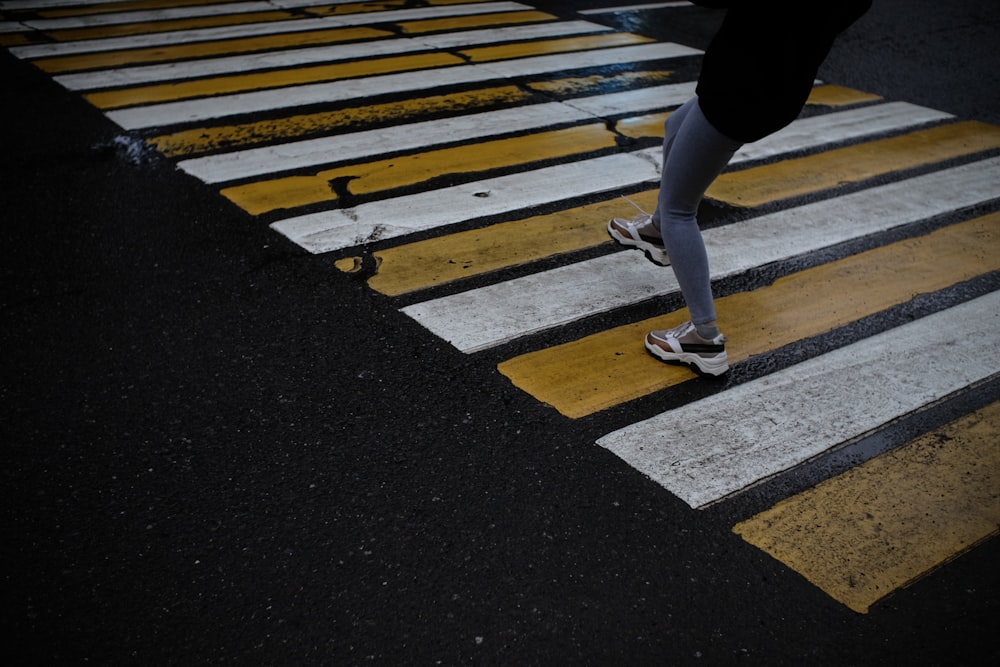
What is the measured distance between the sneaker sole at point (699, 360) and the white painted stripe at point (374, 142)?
2.85m

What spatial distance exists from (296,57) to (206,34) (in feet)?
4.53

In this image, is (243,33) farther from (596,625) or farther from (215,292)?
(596,625)

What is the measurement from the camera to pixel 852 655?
7.63 ft

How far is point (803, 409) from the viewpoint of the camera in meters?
3.32

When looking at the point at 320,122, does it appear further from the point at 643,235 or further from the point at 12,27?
the point at 12,27

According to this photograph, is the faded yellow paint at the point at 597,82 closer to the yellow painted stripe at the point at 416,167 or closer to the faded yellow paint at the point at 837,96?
the yellow painted stripe at the point at 416,167

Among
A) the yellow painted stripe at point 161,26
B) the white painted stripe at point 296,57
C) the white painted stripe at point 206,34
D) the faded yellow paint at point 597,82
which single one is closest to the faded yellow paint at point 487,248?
the faded yellow paint at point 597,82

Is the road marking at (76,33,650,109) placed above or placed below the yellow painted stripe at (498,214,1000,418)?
above

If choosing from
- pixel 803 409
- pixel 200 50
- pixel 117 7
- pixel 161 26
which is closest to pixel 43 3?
pixel 117 7

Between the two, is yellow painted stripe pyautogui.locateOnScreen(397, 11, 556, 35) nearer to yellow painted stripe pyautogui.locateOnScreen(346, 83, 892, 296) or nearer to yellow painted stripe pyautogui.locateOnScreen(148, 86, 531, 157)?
yellow painted stripe pyautogui.locateOnScreen(148, 86, 531, 157)

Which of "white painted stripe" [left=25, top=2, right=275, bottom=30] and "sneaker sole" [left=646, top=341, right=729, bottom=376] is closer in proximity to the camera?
"sneaker sole" [left=646, top=341, right=729, bottom=376]

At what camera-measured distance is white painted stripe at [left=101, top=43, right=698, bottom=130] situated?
6309 millimetres

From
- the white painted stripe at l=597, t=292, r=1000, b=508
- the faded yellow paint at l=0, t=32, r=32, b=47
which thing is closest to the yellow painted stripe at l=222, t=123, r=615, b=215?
the white painted stripe at l=597, t=292, r=1000, b=508

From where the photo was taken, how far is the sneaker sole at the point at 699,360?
3486 millimetres
